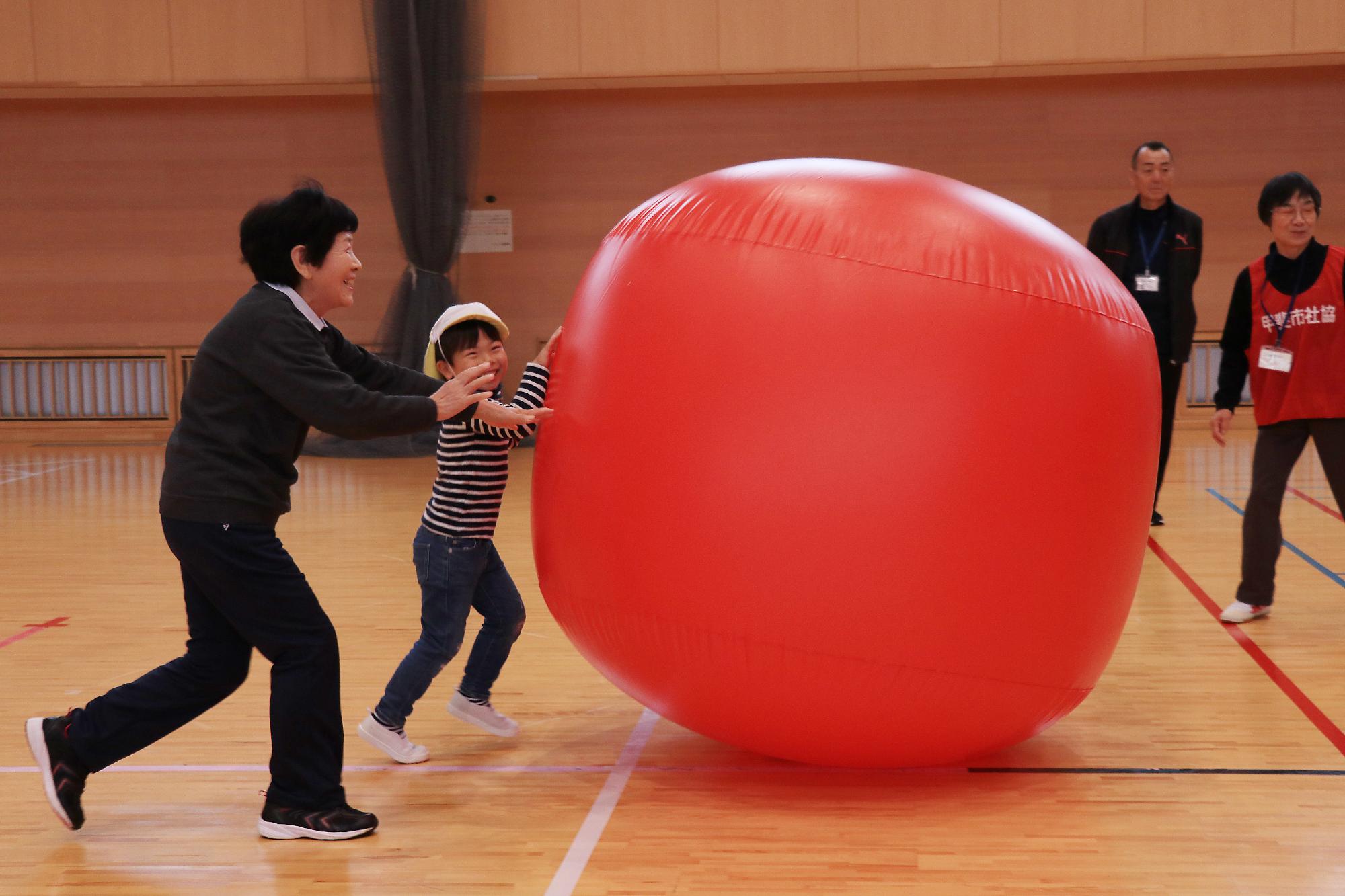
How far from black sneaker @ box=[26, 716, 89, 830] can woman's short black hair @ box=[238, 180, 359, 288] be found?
1.08 m

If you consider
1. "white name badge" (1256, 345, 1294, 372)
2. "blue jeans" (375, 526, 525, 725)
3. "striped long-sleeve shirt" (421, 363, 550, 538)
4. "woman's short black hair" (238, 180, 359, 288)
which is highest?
"woman's short black hair" (238, 180, 359, 288)

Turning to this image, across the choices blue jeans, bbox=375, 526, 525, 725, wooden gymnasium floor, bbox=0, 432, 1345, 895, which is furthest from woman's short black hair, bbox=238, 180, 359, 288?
wooden gymnasium floor, bbox=0, 432, 1345, 895

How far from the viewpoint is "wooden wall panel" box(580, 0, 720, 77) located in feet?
30.7

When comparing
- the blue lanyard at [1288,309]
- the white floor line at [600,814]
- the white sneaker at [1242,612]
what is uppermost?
the blue lanyard at [1288,309]

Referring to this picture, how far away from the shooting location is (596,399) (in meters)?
2.83

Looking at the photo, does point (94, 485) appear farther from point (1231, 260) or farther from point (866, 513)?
point (1231, 260)

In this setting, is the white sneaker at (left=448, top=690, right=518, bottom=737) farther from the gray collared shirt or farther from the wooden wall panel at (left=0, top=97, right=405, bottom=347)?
the wooden wall panel at (left=0, top=97, right=405, bottom=347)

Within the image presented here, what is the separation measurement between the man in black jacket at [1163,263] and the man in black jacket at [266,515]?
3.79 metres

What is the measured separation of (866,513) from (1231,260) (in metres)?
8.67

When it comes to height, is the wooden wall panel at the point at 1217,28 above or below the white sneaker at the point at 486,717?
above

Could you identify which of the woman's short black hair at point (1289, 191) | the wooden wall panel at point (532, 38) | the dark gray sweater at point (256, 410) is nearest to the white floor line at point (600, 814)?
the dark gray sweater at point (256, 410)

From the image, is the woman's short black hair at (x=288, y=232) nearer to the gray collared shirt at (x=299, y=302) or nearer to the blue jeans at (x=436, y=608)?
the gray collared shirt at (x=299, y=302)

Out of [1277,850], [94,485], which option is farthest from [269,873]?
[94,485]

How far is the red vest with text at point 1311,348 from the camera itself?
13.8 ft
